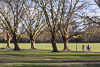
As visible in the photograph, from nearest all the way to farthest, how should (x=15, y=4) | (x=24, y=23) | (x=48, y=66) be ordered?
(x=48, y=66) → (x=15, y=4) → (x=24, y=23)

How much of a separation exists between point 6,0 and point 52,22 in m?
9.72

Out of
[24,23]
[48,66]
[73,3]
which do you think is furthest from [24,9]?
[48,66]

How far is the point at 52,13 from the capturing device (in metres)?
29.3

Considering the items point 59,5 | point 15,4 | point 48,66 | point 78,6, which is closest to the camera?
point 48,66

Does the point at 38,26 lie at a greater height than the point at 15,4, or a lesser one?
lesser

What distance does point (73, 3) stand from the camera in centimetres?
3152

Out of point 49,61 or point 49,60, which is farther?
point 49,60

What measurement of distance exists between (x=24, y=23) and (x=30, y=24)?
4.94ft

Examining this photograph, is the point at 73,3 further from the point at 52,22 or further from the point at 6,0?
the point at 6,0

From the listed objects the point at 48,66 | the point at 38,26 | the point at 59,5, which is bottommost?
the point at 48,66

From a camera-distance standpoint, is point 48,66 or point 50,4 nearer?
point 48,66

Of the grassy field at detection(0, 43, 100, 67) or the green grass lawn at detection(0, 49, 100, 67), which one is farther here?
the grassy field at detection(0, 43, 100, 67)

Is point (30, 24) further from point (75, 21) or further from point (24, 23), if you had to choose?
point (75, 21)

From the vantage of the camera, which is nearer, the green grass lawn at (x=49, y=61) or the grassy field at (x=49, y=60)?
the green grass lawn at (x=49, y=61)
